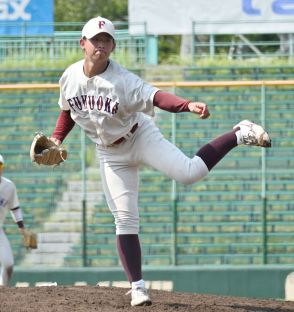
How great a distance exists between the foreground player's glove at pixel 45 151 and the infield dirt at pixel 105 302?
1.10 metres

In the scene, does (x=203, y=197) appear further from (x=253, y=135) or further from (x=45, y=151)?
(x=253, y=135)

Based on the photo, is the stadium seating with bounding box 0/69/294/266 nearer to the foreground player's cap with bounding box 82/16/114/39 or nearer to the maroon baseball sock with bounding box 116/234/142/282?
the maroon baseball sock with bounding box 116/234/142/282

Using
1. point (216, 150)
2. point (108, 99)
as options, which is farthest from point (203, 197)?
point (108, 99)

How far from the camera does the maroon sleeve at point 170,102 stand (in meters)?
7.40

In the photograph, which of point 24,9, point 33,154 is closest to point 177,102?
point 33,154

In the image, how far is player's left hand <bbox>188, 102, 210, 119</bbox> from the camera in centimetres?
714

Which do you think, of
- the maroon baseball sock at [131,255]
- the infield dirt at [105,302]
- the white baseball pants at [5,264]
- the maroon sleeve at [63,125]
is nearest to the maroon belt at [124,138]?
the maroon sleeve at [63,125]

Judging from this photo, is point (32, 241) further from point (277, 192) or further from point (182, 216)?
point (277, 192)

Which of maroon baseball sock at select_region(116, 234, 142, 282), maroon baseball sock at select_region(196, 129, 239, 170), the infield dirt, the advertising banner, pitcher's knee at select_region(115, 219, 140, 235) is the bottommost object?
the infield dirt

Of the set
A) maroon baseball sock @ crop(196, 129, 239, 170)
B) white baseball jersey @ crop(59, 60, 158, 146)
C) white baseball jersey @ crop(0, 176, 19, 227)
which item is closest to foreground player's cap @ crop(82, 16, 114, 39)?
white baseball jersey @ crop(59, 60, 158, 146)

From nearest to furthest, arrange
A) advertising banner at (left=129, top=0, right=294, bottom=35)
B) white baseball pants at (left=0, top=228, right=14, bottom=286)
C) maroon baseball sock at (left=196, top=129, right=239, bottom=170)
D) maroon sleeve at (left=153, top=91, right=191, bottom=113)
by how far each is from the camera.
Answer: maroon sleeve at (left=153, top=91, right=191, bottom=113), maroon baseball sock at (left=196, top=129, right=239, bottom=170), white baseball pants at (left=0, top=228, right=14, bottom=286), advertising banner at (left=129, top=0, right=294, bottom=35)

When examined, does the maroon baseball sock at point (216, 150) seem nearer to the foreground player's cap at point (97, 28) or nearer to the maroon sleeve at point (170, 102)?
the maroon sleeve at point (170, 102)

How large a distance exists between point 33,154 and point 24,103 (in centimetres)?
772

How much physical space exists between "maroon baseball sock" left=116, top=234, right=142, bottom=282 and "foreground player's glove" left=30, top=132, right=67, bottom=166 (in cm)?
78
